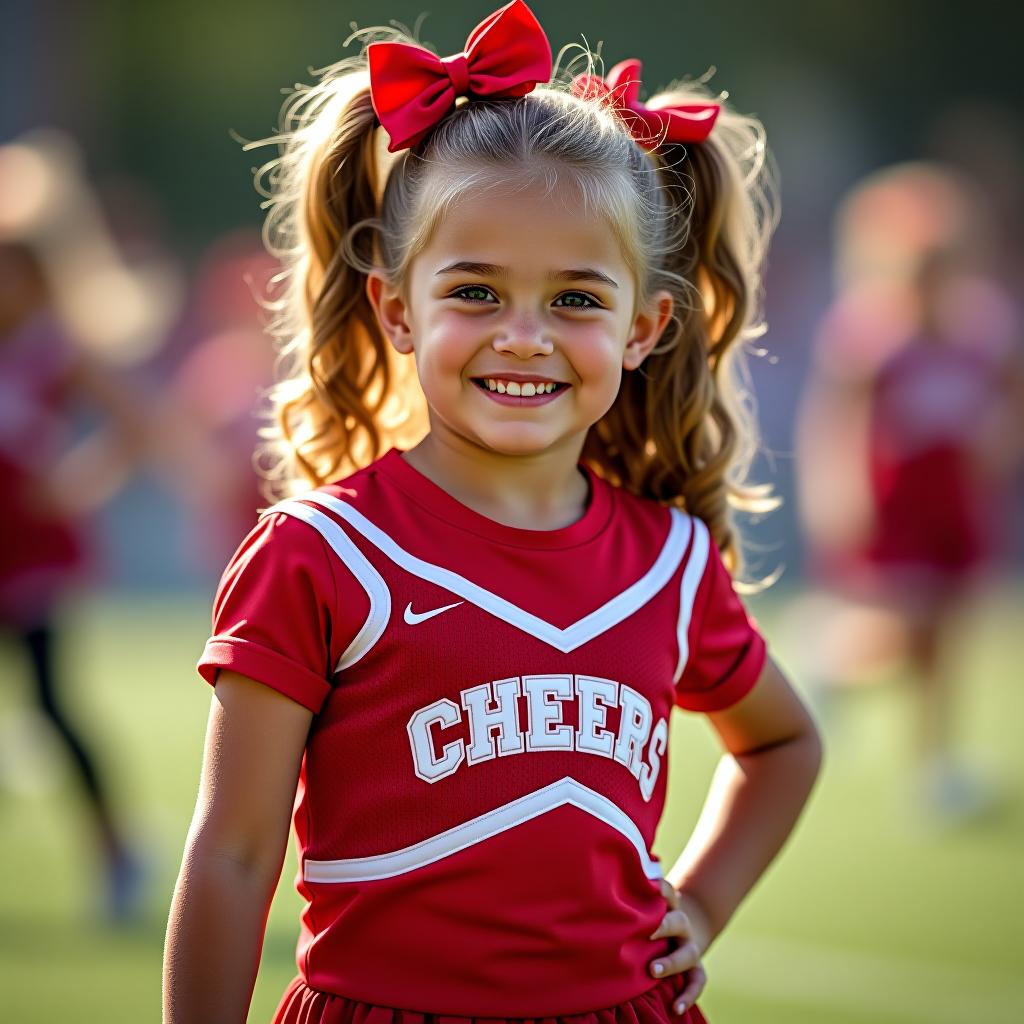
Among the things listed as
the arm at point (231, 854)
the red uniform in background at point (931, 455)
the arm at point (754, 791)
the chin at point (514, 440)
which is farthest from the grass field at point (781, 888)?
the chin at point (514, 440)

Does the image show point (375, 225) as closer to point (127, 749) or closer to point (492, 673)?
point (492, 673)

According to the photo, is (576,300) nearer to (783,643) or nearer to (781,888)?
(781,888)

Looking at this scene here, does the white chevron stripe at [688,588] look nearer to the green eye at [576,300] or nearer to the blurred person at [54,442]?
the green eye at [576,300]

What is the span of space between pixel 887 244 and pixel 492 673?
4771 mm

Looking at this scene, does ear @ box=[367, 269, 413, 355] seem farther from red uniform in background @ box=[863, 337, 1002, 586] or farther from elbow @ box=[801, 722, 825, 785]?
red uniform in background @ box=[863, 337, 1002, 586]

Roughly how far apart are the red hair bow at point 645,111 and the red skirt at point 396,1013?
3.68 ft

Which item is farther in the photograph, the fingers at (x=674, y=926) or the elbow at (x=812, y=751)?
the elbow at (x=812, y=751)

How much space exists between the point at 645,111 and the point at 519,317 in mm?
458

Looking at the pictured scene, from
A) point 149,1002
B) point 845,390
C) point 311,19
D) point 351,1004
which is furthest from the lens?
point 311,19

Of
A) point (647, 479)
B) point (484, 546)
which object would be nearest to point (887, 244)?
point (647, 479)

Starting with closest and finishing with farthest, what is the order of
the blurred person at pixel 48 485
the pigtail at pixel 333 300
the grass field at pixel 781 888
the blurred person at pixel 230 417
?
the pigtail at pixel 333 300 < the grass field at pixel 781 888 < the blurred person at pixel 48 485 < the blurred person at pixel 230 417

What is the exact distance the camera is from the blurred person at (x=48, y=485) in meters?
4.63

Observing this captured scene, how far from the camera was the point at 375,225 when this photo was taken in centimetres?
223

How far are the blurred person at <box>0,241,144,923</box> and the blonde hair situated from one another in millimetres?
2363
